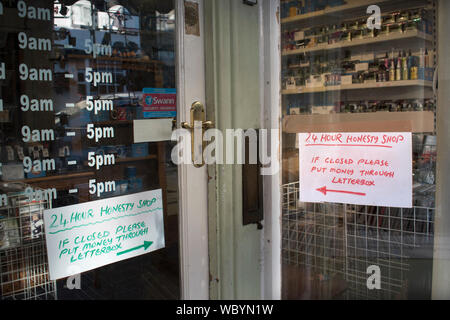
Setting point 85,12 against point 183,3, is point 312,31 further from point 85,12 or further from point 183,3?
point 85,12

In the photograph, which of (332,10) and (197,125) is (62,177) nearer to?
(197,125)

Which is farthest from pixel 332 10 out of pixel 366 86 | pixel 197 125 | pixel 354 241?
pixel 354 241

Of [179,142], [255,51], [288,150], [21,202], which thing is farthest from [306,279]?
[21,202]

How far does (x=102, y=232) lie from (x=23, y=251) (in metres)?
0.28

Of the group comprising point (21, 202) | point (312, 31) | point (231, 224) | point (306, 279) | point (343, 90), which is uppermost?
point (312, 31)

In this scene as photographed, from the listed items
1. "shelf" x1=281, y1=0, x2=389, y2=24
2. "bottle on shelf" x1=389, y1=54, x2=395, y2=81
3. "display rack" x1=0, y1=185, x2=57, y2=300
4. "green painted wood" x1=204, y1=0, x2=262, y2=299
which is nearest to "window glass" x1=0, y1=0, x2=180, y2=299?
"display rack" x1=0, y1=185, x2=57, y2=300

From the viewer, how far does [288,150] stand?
1823 mm

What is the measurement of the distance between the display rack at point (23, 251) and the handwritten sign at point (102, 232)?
0.03 metres

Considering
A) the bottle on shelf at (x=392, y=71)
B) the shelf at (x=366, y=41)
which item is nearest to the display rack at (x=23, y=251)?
the shelf at (x=366, y=41)

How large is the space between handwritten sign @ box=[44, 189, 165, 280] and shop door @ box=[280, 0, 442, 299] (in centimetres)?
59

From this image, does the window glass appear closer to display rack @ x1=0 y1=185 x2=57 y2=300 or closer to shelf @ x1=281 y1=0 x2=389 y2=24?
display rack @ x1=0 y1=185 x2=57 y2=300

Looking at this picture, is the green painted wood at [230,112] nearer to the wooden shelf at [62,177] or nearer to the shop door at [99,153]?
the shop door at [99,153]

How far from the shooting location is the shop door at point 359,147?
1.56 metres

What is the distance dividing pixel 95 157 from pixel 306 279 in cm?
105
